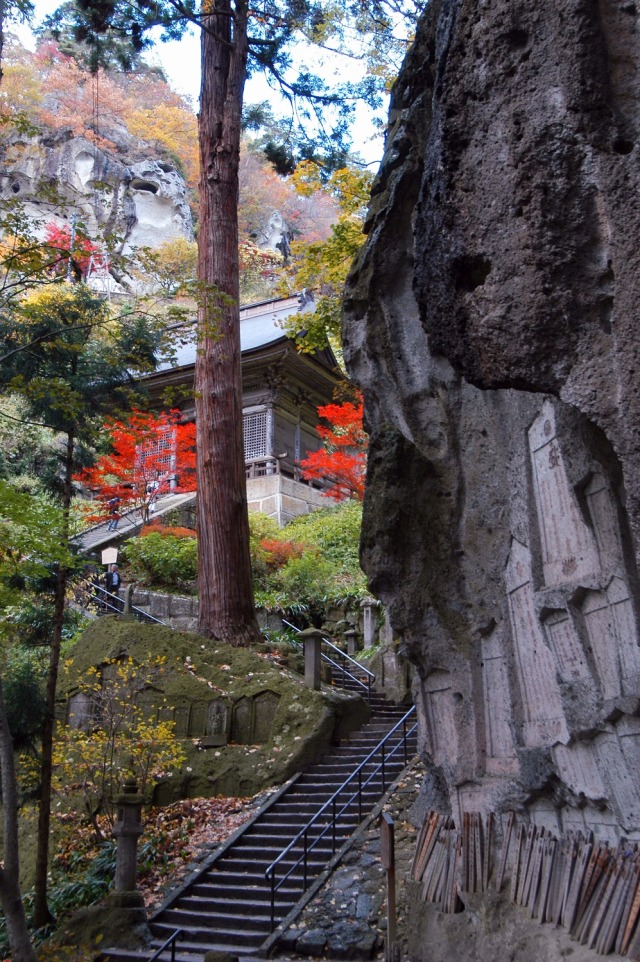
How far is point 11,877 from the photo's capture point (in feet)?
20.5

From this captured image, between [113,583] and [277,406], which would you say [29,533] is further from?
[277,406]

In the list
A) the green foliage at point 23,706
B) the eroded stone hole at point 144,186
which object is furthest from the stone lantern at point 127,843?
the eroded stone hole at point 144,186

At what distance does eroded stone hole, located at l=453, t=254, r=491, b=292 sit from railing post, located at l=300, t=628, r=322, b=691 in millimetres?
8750

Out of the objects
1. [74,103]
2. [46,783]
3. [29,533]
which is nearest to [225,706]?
[46,783]

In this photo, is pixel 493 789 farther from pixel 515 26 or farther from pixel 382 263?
pixel 515 26

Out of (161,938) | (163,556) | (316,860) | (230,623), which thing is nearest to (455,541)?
(316,860)

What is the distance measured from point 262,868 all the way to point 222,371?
7599 mm

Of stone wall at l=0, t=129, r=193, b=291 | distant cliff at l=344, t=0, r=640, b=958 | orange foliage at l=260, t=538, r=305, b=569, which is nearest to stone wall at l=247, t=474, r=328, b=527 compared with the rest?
orange foliage at l=260, t=538, r=305, b=569

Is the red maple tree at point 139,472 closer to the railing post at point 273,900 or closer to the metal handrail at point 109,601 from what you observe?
the metal handrail at point 109,601

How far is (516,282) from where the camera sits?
3881mm

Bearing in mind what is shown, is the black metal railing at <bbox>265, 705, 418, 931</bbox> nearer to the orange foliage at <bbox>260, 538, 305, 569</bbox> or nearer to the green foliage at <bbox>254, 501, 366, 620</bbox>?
the green foliage at <bbox>254, 501, 366, 620</bbox>

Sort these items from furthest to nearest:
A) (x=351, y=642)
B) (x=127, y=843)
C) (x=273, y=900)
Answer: (x=351, y=642) < (x=127, y=843) < (x=273, y=900)

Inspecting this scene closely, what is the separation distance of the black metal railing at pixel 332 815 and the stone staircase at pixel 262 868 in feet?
0.05

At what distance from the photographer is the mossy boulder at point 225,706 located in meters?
10.7
